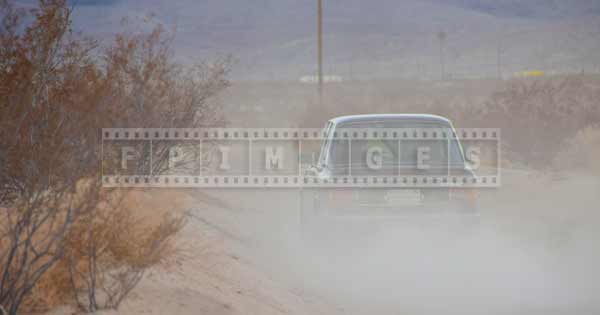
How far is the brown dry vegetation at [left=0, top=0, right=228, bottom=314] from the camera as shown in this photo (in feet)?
19.1

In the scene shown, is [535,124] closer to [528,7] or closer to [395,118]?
[395,118]

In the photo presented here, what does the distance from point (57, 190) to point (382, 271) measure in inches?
212

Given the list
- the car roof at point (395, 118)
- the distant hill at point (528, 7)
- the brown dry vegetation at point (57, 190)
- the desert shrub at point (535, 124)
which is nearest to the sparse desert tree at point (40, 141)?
the brown dry vegetation at point (57, 190)

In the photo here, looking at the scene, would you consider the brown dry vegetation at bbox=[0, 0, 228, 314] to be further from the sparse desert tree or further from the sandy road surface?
the sandy road surface

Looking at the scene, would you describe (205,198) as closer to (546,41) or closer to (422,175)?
(422,175)

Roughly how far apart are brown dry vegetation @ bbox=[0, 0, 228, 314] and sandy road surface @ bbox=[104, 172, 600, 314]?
0.40 metres

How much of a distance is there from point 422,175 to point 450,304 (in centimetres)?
185

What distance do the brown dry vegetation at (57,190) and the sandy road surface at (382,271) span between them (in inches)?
15.9

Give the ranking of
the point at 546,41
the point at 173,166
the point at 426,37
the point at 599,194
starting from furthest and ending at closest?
the point at 426,37 → the point at 546,41 → the point at 599,194 → the point at 173,166

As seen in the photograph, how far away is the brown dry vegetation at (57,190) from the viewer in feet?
19.1

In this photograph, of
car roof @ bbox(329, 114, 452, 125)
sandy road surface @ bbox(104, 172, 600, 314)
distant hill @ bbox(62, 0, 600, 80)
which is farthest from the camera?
distant hill @ bbox(62, 0, 600, 80)

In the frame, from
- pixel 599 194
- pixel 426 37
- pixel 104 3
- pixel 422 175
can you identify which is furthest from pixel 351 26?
pixel 422 175

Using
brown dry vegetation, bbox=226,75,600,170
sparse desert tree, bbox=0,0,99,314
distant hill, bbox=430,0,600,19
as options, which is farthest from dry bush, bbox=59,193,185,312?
distant hill, bbox=430,0,600,19

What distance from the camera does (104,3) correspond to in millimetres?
157250
